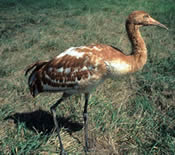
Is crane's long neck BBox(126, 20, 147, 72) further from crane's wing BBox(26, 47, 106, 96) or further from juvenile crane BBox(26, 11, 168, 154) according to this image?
crane's wing BBox(26, 47, 106, 96)

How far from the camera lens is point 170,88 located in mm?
3766

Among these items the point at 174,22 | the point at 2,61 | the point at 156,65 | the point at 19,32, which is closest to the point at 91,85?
the point at 156,65

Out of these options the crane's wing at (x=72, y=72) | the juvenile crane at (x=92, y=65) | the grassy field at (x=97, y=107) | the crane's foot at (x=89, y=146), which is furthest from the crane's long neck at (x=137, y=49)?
the crane's foot at (x=89, y=146)

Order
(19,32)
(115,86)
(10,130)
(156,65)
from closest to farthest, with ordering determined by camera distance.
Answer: (10,130)
(115,86)
(156,65)
(19,32)

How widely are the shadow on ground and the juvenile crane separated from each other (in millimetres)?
583

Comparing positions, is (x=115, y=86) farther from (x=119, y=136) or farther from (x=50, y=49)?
(x=50, y=49)

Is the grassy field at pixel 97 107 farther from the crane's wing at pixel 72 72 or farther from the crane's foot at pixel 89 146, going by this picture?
the crane's wing at pixel 72 72

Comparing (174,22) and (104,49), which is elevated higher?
(174,22)

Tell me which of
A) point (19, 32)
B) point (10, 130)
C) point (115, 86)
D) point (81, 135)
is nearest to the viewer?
point (10, 130)

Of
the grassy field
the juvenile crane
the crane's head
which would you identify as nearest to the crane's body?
the juvenile crane

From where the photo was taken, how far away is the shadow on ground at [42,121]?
315cm

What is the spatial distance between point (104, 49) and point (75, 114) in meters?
1.36

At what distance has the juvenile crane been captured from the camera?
2324 millimetres

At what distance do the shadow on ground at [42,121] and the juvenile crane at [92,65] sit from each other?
1.91 feet
